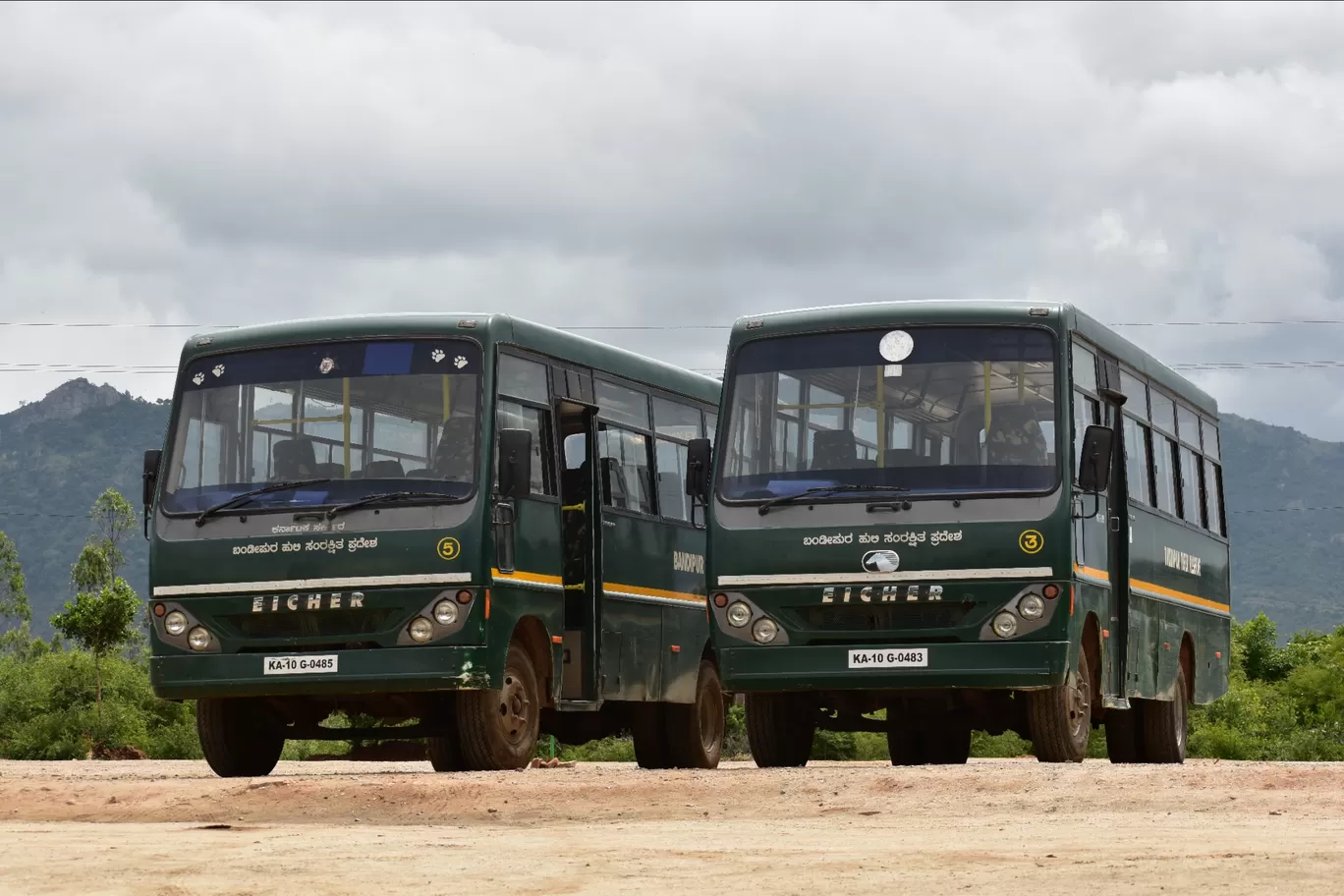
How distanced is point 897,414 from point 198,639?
5.02 meters

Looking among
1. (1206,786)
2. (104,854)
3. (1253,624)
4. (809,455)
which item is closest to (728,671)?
(809,455)

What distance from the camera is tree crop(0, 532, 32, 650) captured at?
11056 cm

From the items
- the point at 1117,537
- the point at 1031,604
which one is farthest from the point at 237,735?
the point at 1117,537

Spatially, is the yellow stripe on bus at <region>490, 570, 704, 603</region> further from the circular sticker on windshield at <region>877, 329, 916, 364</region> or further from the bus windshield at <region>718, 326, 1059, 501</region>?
the circular sticker on windshield at <region>877, 329, 916, 364</region>

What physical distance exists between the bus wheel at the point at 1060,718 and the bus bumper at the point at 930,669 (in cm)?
30

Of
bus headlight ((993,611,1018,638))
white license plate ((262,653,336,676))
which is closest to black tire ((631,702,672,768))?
white license plate ((262,653,336,676))

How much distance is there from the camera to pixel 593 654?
18578 mm

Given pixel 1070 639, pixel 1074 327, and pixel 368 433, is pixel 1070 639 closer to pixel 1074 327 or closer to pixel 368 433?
pixel 1074 327

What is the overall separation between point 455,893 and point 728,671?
7.47m

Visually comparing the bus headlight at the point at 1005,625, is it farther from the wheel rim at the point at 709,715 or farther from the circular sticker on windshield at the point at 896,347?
the wheel rim at the point at 709,715

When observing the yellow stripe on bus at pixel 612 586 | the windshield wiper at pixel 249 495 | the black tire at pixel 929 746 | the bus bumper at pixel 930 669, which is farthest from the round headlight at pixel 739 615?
the black tire at pixel 929 746

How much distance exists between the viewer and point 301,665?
16.7 m

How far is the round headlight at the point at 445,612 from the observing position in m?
16.5

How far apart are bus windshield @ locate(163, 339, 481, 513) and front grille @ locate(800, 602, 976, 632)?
254 centimetres
